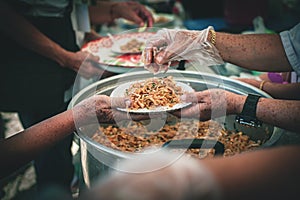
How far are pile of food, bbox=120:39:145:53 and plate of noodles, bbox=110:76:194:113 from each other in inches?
26.2

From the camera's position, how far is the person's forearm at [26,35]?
6.73 feet

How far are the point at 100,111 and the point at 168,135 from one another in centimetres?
36

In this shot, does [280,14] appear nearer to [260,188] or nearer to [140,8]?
[140,8]

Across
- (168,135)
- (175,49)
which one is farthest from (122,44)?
(168,135)

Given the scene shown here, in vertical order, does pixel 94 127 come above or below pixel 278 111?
below

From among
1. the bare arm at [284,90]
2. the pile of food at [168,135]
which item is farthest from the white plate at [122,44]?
the bare arm at [284,90]

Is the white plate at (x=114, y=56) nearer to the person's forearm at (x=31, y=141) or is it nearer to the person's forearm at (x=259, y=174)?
the person's forearm at (x=31, y=141)

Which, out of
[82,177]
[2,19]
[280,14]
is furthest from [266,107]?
[280,14]

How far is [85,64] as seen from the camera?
212 centimetres

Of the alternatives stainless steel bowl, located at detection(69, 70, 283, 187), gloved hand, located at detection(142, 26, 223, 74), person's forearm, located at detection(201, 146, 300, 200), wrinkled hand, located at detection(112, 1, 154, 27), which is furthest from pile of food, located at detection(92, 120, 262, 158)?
wrinkled hand, located at detection(112, 1, 154, 27)

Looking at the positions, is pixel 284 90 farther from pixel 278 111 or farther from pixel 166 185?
pixel 166 185

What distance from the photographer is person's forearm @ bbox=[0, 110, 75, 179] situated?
1.32 meters

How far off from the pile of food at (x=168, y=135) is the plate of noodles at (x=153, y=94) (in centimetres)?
15

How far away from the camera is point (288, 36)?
1705mm
